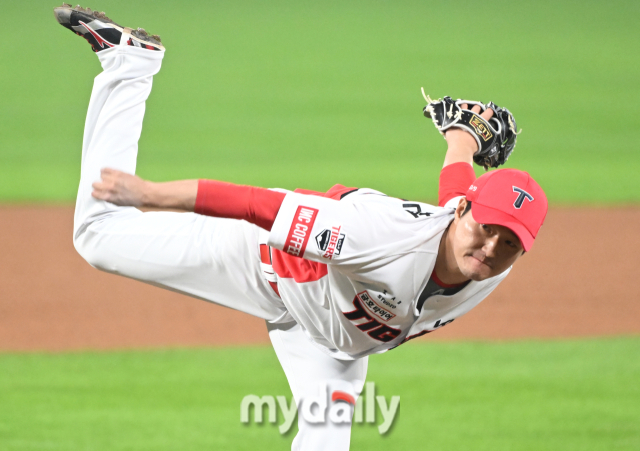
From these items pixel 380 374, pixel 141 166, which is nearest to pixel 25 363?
pixel 380 374

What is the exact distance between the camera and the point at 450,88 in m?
13.9

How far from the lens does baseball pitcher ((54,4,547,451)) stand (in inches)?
111

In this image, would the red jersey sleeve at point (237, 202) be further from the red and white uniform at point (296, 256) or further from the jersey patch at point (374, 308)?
the jersey patch at point (374, 308)

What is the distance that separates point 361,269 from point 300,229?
0.89 feet

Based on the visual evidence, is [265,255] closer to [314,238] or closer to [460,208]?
[314,238]

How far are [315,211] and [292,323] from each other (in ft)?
3.37

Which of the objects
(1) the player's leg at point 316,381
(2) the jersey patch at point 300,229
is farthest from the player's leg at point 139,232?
(2) the jersey patch at point 300,229

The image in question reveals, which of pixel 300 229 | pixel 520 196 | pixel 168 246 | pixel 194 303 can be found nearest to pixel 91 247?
pixel 168 246

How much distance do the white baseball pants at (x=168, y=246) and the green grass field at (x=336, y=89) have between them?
6.53 m

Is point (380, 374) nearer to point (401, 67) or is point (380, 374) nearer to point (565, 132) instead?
point (565, 132)

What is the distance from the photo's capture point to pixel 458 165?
367 cm

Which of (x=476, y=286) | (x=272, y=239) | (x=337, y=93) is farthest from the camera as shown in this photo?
(x=337, y=93)

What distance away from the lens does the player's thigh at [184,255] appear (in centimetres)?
348

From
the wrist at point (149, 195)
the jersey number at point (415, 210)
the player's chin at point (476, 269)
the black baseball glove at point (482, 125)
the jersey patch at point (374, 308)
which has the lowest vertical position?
the jersey patch at point (374, 308)
